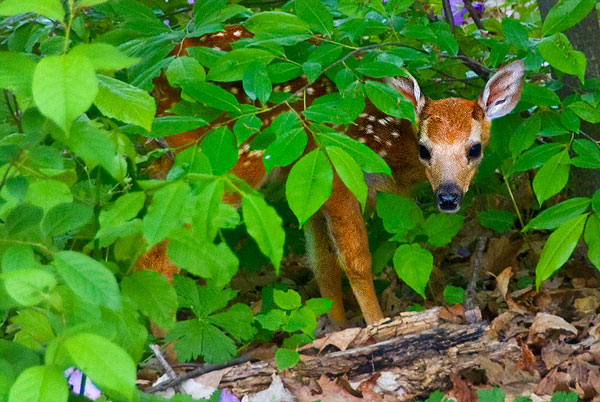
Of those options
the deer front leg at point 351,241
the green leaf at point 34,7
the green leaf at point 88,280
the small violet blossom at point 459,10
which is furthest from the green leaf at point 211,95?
the small violet blossom at point 459,10

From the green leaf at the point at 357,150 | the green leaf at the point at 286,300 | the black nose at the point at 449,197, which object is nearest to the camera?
the green leaf at the point at 357,150

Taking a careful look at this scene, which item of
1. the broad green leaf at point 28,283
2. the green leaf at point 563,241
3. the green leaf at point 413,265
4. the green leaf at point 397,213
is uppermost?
the broad green leaf at point 28,283

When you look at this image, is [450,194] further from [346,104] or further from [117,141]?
[117,141]

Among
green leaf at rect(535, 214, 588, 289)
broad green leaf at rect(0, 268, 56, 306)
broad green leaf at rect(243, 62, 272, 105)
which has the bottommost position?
green leaf at rect(535, 214, 588, 289)

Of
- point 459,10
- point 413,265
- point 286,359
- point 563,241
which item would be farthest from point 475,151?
point 286,359

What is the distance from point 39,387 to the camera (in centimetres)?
132

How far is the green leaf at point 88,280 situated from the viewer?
1.37 meters

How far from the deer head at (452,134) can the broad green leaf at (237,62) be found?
131 centimetres

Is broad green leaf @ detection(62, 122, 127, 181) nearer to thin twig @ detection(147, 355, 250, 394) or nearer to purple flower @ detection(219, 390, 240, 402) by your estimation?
purple flower @ detection(219, 390, 240, 402)

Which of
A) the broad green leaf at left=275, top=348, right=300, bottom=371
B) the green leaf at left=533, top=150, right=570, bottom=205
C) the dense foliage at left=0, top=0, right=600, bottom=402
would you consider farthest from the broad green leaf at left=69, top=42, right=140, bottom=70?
the green leaf at left=533, top=150, right=570, bottom=205

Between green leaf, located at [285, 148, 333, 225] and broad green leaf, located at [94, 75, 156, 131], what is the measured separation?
0.43 m

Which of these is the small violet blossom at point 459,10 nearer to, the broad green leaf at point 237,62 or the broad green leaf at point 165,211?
the broad green leaf at point 237,62

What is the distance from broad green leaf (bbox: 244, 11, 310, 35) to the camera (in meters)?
2.82

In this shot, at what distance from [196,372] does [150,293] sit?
143 cm
